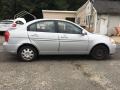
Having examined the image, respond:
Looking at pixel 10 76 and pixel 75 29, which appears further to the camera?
pixel 75 29

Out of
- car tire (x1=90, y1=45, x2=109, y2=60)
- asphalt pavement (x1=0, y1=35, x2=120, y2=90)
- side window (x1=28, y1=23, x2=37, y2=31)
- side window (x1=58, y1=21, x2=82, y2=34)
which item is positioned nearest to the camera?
asphalt pavement (x1=0, y1=35, x2=120, y2=90)

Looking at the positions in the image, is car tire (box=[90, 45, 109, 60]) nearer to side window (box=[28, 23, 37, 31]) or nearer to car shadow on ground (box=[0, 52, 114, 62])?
car shadow on ground (box=[0, 52, 114, 62])

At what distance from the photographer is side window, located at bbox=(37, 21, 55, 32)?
9.99m

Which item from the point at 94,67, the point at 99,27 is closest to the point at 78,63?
the point at 94,67

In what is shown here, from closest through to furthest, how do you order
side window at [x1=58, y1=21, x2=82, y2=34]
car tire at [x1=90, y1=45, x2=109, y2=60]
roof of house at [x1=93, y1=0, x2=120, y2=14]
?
1. side window at [x1=58, y1=21, x2=82, y2=34]
2. car tire at [x1=90, y1=45, x2=109, y2=60]
3. roof of house at [x1=93, y1=0, x2=120, y2=14]

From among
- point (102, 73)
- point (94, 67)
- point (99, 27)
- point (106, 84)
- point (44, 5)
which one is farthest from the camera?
point (44, 5)

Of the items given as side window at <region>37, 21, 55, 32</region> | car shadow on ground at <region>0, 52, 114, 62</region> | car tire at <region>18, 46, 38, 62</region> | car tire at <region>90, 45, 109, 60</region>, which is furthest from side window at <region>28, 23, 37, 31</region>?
car tire at <region>90, 45, 109, 60</region>

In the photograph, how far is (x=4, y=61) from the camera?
32.1 ft

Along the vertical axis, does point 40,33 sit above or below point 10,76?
above

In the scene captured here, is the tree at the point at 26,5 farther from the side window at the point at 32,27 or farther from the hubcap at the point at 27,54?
the hubcap at the point at 27,54

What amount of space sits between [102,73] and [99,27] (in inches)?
752

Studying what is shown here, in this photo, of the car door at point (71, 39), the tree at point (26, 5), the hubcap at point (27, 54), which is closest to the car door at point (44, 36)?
the car door at point (71, 39)

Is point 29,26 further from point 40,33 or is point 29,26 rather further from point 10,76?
point 10,76

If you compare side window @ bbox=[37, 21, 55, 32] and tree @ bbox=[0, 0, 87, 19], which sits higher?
tree @ bbox=[0, 0, 87, 19]
